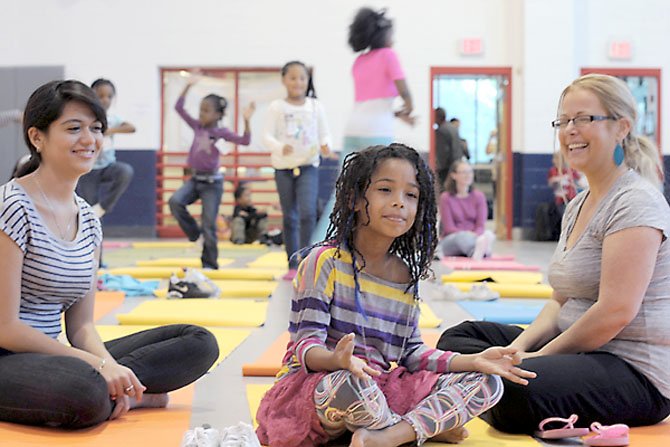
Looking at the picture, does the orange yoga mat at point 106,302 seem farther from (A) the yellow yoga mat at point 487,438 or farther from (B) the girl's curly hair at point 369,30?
(A) the yellow yoga mat at point 487,438

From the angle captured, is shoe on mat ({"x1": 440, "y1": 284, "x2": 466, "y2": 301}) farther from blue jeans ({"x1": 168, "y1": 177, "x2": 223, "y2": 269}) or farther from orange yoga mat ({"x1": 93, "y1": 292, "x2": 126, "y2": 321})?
blue jeans ({"x1": 168, "y1": 177, "x2": 223, "y2": 269})

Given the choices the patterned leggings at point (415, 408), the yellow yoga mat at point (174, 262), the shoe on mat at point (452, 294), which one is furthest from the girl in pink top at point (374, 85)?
the patterned leggings at point (415, 408)

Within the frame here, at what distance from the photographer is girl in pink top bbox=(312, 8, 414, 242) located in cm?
566

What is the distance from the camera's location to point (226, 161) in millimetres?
12414

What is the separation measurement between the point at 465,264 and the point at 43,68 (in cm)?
682

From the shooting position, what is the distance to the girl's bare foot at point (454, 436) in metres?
2.43

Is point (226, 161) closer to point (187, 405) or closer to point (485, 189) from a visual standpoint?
point (485, 189)

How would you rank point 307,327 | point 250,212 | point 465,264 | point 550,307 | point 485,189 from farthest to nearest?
point 485,189 < point 250,212 < point 465,264 < point 550,307 < point 307,327

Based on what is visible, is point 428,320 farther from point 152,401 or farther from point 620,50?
point 620,50

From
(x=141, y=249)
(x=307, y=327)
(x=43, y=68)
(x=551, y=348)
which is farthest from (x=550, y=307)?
(x=43, y=68)

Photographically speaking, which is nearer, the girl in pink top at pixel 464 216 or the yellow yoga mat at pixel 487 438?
the yellow yoga mat at pixel 487 438

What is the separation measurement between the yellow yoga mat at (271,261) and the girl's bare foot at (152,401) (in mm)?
4814

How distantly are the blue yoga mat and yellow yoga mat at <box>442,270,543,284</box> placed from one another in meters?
Answer: 0.86

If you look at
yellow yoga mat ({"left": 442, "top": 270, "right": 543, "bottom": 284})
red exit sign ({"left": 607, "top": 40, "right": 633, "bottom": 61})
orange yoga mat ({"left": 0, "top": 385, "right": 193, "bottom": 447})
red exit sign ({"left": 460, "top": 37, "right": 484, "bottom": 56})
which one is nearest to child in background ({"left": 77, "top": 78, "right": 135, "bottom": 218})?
yellow yoga mat ({"left": 442, "top": 270, "right": 543, "bottom": 284})
